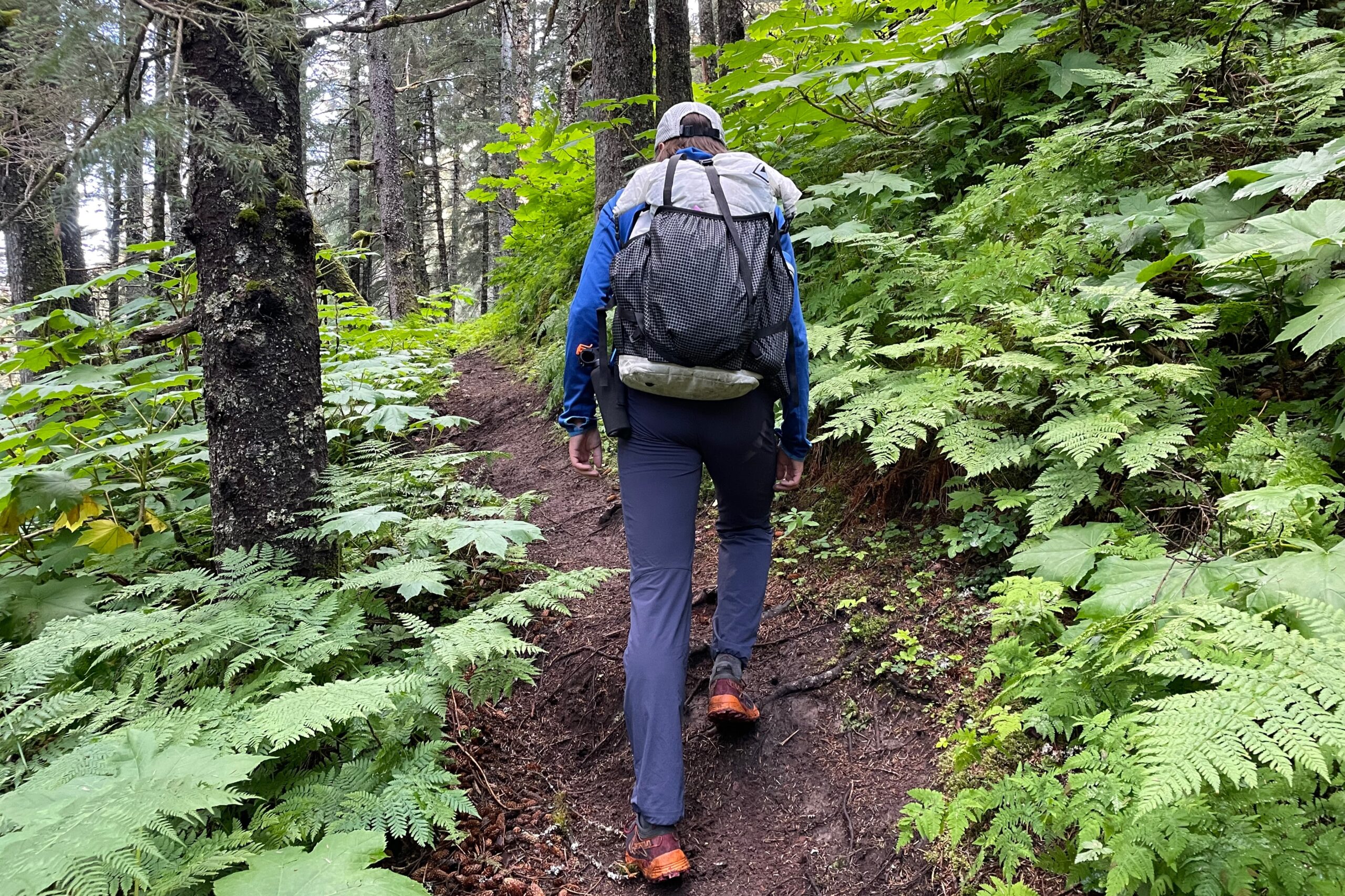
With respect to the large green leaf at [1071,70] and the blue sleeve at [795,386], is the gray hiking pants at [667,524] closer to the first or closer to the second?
the blue sleeve at [795,386]

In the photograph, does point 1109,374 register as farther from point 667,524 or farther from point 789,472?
point 667,524

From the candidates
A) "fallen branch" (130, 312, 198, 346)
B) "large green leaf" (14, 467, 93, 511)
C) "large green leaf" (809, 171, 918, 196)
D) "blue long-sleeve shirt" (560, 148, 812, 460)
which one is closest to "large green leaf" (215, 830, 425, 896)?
"blue long-sleeve shirt" (560, 148, 812, 460)

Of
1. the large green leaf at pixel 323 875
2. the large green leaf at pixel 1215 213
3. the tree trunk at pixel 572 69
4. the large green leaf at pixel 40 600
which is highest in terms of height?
the tree trunk at pixel 572 69

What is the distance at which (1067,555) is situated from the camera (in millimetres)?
2541

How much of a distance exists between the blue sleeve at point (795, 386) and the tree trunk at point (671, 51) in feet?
13.0

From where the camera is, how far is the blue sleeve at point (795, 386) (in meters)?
2.75

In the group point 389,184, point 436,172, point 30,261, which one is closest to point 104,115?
point 30,261

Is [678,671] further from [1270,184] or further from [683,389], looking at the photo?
[1270,184]

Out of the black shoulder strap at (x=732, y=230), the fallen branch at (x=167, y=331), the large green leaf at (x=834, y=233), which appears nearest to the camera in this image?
the black shoulder strap at (x=732, y=230)

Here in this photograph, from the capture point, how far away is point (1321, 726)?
1.44 meters

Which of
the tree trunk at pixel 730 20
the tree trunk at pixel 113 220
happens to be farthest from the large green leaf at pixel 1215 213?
the tree trunk at pixel 730 20

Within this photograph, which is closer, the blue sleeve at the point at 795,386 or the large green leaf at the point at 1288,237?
the large green leaf at the point at 1288,237

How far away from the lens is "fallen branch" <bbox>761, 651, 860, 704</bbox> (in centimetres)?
302

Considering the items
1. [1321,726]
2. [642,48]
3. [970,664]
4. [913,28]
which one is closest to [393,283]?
[642,48]
